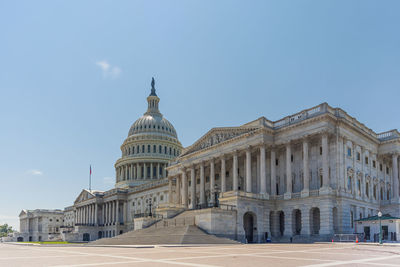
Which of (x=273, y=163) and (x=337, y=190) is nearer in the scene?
(x=337, y=190)

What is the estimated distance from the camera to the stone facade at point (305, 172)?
185ft

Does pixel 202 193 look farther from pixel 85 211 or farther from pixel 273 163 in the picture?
pixel 85 211

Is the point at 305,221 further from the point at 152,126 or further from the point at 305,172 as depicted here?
the point at 152,126

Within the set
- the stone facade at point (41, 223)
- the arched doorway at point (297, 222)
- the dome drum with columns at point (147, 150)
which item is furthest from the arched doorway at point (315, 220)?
the stone facade at point (41, 223)

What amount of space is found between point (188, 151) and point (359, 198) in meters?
33.8

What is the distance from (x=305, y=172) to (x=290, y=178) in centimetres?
321

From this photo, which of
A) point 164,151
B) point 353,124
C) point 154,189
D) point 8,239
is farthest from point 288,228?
point 8,239

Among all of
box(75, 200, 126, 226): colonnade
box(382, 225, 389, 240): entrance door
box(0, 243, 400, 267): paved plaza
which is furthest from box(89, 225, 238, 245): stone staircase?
box(75, 200, 126, 226): colonnade

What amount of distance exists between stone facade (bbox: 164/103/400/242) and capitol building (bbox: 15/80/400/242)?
0.14 metres

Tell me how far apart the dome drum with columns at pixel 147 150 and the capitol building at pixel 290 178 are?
5559 cm

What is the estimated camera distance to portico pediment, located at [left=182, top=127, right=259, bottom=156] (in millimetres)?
68363

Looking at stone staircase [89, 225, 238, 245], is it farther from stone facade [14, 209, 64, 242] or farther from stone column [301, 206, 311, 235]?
stone facade [14, 209, 64, 242]

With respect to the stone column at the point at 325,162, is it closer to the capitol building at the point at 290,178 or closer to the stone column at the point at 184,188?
the capitol building at the point at 290,178

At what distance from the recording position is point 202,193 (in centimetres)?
7694
